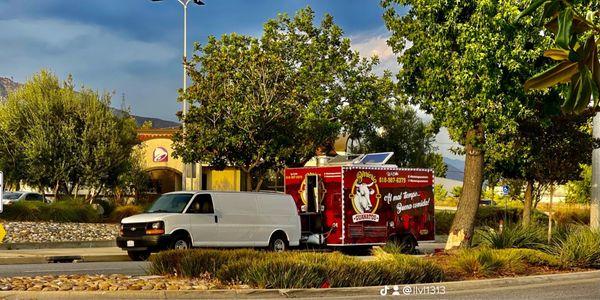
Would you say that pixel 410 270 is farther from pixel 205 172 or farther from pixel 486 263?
pixel 205 172

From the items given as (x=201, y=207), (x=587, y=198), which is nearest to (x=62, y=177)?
(x=201, y=207)

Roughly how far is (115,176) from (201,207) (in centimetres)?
1561

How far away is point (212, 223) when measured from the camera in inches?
792

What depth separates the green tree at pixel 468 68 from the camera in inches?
631

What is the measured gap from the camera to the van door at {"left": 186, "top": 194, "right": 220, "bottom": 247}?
19809 millimetres

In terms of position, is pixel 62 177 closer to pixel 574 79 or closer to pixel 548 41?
pixel 548 41

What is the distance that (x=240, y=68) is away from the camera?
105ft

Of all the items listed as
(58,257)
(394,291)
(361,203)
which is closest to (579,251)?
(394,291)

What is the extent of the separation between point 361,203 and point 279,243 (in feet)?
9.28

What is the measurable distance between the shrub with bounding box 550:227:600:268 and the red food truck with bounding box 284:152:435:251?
6.63m

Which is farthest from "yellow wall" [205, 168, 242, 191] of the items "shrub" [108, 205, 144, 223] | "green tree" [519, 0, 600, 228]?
"green tree" [519, 0, 600, 228]

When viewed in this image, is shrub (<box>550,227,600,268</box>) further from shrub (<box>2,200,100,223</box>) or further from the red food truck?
shrub (<box>2,200,100,223</box>)

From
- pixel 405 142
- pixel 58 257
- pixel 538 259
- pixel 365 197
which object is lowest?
pixel 58 257

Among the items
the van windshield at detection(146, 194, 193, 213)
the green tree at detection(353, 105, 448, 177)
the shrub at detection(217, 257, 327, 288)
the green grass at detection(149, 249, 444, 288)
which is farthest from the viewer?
the green tree at detection(353, 105, 448, 177)
